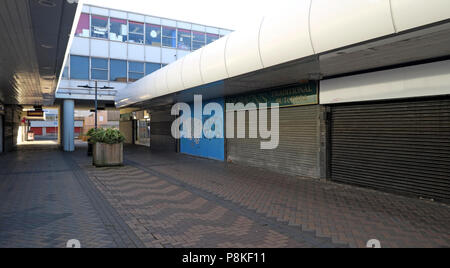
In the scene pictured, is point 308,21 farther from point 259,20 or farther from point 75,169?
point 75,169

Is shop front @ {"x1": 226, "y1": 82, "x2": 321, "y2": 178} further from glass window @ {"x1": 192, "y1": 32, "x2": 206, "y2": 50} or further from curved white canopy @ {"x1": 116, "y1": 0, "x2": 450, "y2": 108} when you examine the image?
glass window @ {"x1": 192, "y1": 32, "x2": 206, "y2": 50}

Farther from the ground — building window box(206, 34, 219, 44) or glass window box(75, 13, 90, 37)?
building window box(206, 34, 219, 44)

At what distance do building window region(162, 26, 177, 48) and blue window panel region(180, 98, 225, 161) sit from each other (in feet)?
43.1

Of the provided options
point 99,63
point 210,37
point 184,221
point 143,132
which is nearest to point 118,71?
point 99,63

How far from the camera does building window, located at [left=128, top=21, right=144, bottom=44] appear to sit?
92.4 ft

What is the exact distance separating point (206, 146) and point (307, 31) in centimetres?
1151

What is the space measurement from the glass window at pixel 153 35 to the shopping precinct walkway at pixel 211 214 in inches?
836

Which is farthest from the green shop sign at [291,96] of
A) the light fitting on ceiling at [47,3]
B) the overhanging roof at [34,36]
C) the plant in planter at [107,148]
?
the light fitting on ceiling at [47,3]

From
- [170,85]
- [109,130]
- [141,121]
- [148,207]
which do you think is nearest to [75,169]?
[109,130]

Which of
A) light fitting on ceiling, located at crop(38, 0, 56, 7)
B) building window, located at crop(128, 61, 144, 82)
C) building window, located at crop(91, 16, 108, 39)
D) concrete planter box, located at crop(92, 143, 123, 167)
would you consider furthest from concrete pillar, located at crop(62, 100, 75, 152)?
light fitting on ceiling, located at crop(38, 0, 56, 7)

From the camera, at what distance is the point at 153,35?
2927 centimetres

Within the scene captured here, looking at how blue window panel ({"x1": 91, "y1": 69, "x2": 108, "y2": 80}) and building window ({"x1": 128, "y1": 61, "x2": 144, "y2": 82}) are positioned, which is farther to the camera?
building window ({"x1": 128, "y1": 61, "x2": 144, "y2": 82})

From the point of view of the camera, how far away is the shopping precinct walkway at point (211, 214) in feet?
16.0

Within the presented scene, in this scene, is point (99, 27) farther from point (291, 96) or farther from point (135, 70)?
point (291, 96)
